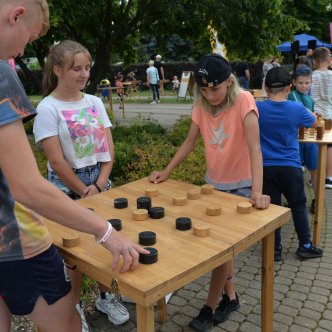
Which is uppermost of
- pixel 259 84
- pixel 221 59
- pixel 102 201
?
pixel 221 59

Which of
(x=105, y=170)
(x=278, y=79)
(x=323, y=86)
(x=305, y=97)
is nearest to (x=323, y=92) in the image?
(x=323, y=86)

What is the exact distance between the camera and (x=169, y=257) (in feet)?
5.34

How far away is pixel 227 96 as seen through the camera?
2590 mm

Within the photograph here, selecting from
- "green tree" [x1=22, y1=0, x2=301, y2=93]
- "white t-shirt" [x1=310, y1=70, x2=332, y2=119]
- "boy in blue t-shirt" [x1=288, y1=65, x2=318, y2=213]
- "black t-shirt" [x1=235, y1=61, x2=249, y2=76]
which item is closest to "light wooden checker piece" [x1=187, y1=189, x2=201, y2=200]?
"boy in blue t-shirt" [x1=288, y1=65, x2=318, y2=213]

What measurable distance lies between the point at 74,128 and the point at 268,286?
1481 millimetres

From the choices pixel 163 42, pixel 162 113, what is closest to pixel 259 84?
pixel 162 113

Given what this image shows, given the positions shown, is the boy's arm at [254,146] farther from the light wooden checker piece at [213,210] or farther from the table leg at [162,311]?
the table leg at [162,311]

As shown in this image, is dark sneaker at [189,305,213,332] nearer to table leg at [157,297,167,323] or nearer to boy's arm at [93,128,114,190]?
table leg at [157,297,167,323]

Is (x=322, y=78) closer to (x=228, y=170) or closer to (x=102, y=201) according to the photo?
(x=228, y=170)

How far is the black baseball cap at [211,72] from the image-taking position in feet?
8.00

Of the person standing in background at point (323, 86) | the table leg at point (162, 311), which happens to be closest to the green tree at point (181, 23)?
the person standing in background at point (323, 86)

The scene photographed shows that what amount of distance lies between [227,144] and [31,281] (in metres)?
1.55

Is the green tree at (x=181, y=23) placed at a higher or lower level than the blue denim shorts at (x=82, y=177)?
higher

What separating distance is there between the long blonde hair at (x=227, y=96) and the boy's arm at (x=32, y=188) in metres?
1.41
